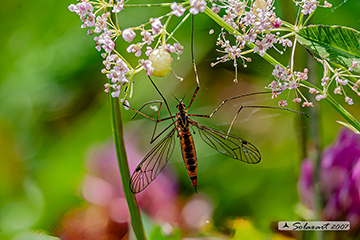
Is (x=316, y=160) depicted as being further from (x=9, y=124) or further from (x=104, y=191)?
(x=9, y=124)

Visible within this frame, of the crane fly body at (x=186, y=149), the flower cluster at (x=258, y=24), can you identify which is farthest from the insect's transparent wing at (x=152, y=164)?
the flower cluster at (x=258, y=24)

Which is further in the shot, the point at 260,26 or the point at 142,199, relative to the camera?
the point at 142,199

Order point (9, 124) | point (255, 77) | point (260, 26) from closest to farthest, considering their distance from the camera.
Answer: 1. point (260, 26)
2. point (255, 77)
3. point (9, 124)

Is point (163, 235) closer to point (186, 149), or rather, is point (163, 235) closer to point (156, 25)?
point (186, 149)

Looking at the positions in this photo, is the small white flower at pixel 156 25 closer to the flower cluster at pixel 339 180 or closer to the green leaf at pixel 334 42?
the green leaf at pixel 334 42

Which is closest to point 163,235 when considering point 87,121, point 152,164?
point 152,164

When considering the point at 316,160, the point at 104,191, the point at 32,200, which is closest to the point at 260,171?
the point at 316,160
